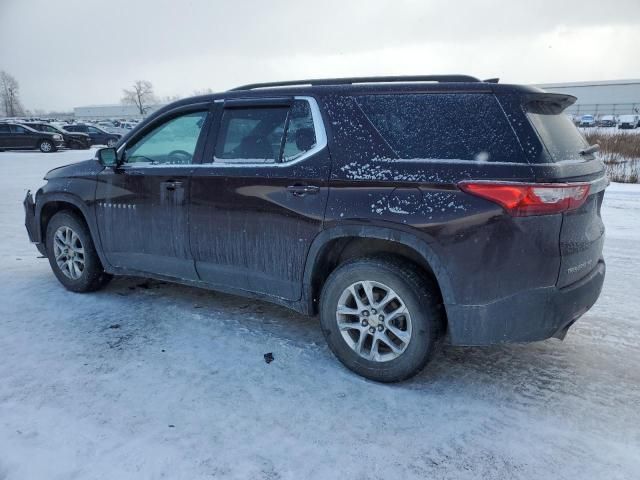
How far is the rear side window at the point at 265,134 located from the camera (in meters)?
3.39

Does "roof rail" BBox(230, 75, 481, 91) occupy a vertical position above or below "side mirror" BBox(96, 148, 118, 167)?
above

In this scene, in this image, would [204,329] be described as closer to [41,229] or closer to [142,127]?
[142,127]

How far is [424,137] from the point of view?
2.95 meters

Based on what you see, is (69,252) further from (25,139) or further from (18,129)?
(18,129)

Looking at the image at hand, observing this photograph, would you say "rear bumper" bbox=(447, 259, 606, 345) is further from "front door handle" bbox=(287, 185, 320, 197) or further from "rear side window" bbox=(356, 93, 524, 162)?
"front door handle" bbox=(287, 185, 320, 197)

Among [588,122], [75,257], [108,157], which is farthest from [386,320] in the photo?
[588,122]

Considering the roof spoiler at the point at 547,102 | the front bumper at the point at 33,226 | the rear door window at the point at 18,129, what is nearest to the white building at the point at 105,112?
the rear door window at the point at 18,129

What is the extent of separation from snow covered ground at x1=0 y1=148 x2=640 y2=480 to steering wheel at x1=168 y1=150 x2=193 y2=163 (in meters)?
1.30

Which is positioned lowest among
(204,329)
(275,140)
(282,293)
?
(204,329)

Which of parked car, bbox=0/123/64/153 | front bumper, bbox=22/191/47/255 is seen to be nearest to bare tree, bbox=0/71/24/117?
parked car, bbox=0/123/64/153

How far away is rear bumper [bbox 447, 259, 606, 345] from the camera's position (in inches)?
108

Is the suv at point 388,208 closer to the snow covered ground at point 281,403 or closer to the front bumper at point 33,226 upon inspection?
the snow covered ground at point 281,403

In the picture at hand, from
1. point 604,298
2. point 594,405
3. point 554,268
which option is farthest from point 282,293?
point 604,298

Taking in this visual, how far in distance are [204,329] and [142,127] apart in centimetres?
180
